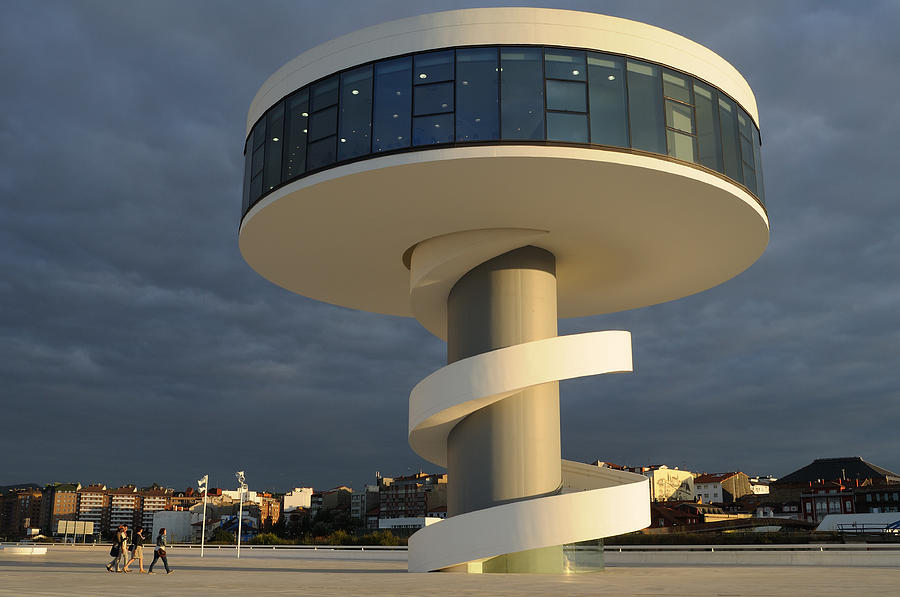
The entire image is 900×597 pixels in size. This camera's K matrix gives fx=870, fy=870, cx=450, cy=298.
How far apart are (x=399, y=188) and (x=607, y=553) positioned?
740 inches

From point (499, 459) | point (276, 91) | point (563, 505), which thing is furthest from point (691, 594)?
point (276, 91)

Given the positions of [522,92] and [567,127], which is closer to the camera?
[567,127]

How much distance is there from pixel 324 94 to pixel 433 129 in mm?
2885

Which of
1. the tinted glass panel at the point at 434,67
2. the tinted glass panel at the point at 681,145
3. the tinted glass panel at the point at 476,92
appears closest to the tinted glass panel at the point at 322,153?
the tinted glass panel at the point at 434,67

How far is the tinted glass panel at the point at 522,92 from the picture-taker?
17.0 m

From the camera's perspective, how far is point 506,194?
60.3 feet

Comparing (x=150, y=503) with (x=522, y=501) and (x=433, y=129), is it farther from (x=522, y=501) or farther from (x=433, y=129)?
Result: (x=433, y=129)

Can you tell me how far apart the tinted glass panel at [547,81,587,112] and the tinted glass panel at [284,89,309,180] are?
17.4 ft

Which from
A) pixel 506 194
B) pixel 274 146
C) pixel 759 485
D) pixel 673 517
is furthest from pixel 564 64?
pixel 759 485

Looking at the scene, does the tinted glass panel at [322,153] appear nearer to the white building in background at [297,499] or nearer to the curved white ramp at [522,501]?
the curved white ramp at [522,501]

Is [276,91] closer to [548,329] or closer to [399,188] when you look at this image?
[399,188]

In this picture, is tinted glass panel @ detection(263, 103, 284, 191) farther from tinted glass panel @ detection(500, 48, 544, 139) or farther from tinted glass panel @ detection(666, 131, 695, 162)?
tinted glass panel @ detection(666, 131, 695, 162)

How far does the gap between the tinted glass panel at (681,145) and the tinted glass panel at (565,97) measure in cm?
194

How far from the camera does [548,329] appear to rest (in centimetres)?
2080
